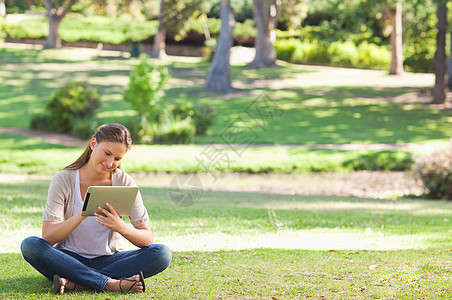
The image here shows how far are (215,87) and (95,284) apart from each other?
25653mm

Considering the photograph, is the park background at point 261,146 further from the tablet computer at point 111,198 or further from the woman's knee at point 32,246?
the tablet computer at point 111,198

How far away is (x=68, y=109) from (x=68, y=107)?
7 cm

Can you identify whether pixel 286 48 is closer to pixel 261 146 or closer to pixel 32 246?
pixel 261 146

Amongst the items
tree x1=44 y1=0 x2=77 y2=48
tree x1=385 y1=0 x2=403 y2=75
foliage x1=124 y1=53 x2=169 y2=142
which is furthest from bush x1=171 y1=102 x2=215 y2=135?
tree x1=44 y1=0 x2=77 y2=48

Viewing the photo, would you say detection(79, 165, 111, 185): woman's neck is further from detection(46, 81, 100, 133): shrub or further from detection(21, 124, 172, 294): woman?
detection(46, 81, 100, 133): shrub

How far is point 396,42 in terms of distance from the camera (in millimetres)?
35312

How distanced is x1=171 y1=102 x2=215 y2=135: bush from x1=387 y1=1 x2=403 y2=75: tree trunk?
18473 mm

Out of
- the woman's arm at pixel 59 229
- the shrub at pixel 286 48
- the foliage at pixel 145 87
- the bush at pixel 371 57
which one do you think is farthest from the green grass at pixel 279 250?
the shrub at pixel 286 48

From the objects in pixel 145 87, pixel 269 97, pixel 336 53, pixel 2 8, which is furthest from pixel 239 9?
pixel 145 87

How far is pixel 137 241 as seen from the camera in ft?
14.2

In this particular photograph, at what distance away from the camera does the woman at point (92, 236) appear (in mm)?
4168

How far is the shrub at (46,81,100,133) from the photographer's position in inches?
773

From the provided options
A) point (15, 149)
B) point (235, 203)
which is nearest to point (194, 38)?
point (15, 149)

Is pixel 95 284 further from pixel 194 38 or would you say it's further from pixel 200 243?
pixel 194 38
